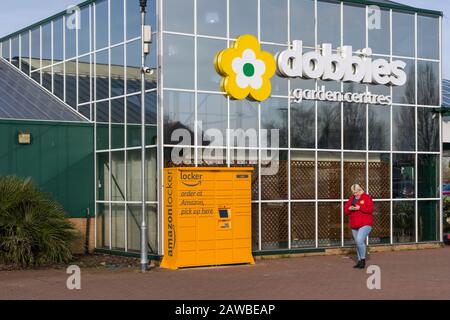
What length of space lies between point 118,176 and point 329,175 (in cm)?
548

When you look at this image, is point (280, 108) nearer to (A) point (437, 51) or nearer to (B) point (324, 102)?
(B) point (324, 102)

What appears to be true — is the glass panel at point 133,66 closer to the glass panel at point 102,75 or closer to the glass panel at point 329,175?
the glass panel at point 102,75

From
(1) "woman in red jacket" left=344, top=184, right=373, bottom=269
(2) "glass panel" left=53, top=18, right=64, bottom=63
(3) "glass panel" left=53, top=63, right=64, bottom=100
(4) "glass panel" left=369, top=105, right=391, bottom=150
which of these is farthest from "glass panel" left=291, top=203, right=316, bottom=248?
(2) "glass panel" left=53, top=18, right=64, bottom=63

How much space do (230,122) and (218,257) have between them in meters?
3.39

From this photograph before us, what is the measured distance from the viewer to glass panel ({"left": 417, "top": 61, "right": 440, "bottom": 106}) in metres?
22.3

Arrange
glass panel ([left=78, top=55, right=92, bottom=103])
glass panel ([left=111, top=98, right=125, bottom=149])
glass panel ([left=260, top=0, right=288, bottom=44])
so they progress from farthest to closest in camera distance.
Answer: glass panel ([left=78, top=55, right=92, bottom=103]), glass panel ([left=111, top=98, right=125, bottom=149]), glass panel ([left=260, top=0, right=288, bottom=44])

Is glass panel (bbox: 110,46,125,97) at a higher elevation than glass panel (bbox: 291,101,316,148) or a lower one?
higher

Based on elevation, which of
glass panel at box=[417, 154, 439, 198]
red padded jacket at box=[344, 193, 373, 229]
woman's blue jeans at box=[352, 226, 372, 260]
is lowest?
woman's blue jeans at box=[352, 226, 372, 260]

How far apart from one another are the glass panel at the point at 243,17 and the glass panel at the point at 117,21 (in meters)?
2.82

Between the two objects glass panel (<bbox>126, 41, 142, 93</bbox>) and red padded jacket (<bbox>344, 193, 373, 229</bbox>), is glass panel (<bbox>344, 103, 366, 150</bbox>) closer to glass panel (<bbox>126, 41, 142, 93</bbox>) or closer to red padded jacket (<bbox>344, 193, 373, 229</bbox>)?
red padded jacket (<bbox>344, 193, 373, 229</bbox>)

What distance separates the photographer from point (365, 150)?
2112cm

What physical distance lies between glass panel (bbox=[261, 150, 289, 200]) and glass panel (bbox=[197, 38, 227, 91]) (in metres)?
2.16

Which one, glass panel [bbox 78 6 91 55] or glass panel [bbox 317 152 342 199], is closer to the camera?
glass panel [bbox 317 152 342 199]
